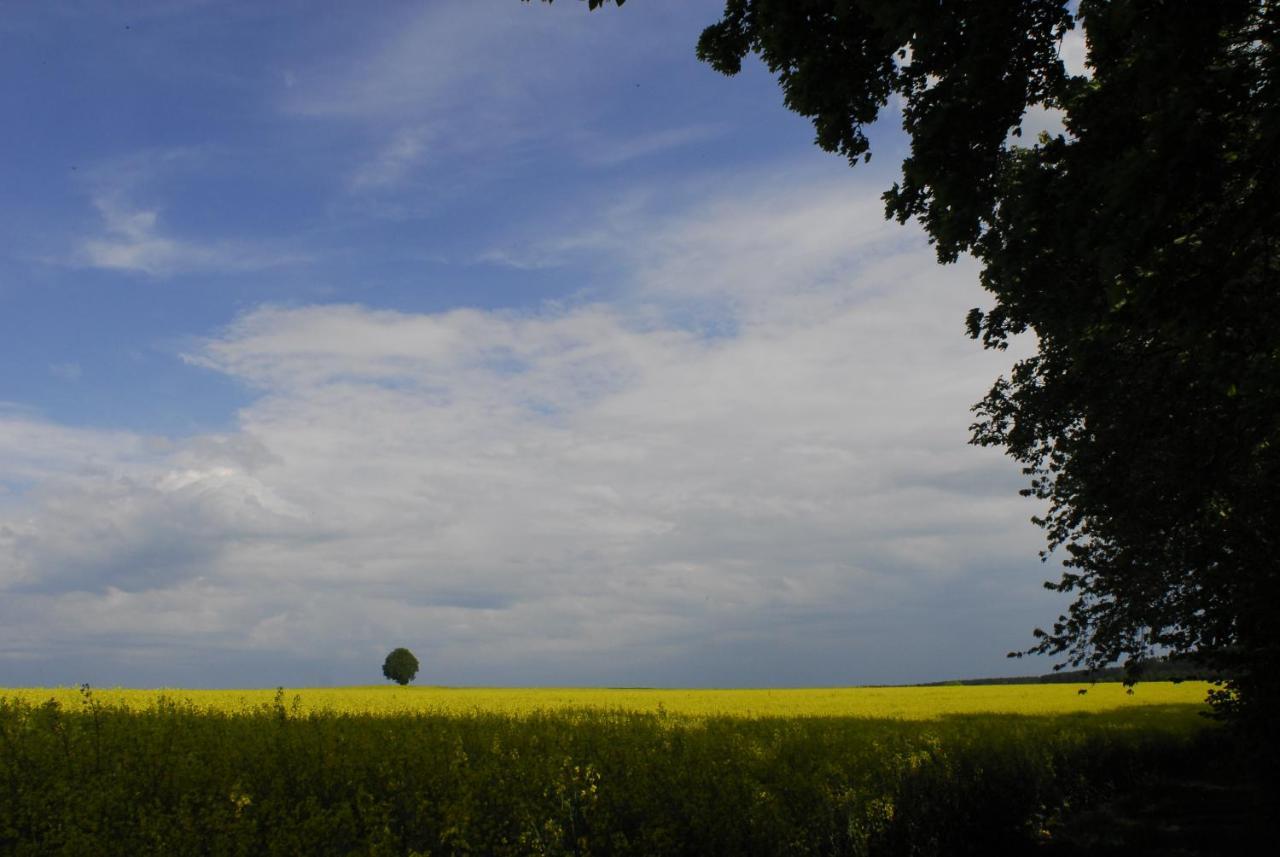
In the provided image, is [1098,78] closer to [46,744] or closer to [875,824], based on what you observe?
[875,824]

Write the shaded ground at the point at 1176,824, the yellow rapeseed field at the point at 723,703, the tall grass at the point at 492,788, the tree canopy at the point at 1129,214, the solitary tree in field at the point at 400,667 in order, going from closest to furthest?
the tree canopy at the point at 1129,214 → the tall grass at the point at 492,788 → the shaded ground at the point at 1176,824 → the yellow rapeseed field at the point at 723,703 → the solitary tree in field at the point at 400,667

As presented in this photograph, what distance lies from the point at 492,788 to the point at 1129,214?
8.34 m

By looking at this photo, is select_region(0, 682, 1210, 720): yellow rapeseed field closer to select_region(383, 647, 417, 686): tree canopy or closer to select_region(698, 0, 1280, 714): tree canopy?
select_region(698, 0, 1280, 714): tree canopy

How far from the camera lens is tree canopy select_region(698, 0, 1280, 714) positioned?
6742 mm

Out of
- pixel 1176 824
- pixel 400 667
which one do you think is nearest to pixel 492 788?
pixel 1176 824

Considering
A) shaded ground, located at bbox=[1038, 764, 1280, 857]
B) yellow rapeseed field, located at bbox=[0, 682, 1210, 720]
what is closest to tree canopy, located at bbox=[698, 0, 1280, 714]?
shaded ground, located at bbox=[1038, 764, 1280, 857]

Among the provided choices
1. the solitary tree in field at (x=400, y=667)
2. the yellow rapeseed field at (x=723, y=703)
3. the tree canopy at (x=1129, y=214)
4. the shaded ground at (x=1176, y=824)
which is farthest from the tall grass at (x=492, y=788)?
the solitary tree in field at (x=400, y=667)

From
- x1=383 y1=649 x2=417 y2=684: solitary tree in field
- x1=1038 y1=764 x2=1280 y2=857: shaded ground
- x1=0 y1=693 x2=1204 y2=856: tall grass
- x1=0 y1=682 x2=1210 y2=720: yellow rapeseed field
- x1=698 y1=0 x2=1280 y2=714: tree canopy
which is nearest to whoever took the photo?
x1=698 y1=0 x2=1280 y2=714: tree canopy

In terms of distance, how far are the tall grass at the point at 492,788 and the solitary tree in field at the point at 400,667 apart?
57.6 meters

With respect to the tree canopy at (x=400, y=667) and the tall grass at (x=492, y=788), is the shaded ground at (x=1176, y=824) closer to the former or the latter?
the tall grass at (x=492, y=788)

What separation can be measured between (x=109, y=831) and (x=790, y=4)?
36.6ft

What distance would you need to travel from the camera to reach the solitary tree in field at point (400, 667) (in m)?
70.4

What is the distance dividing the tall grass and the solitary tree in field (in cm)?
5757

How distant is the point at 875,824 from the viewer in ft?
36.7
